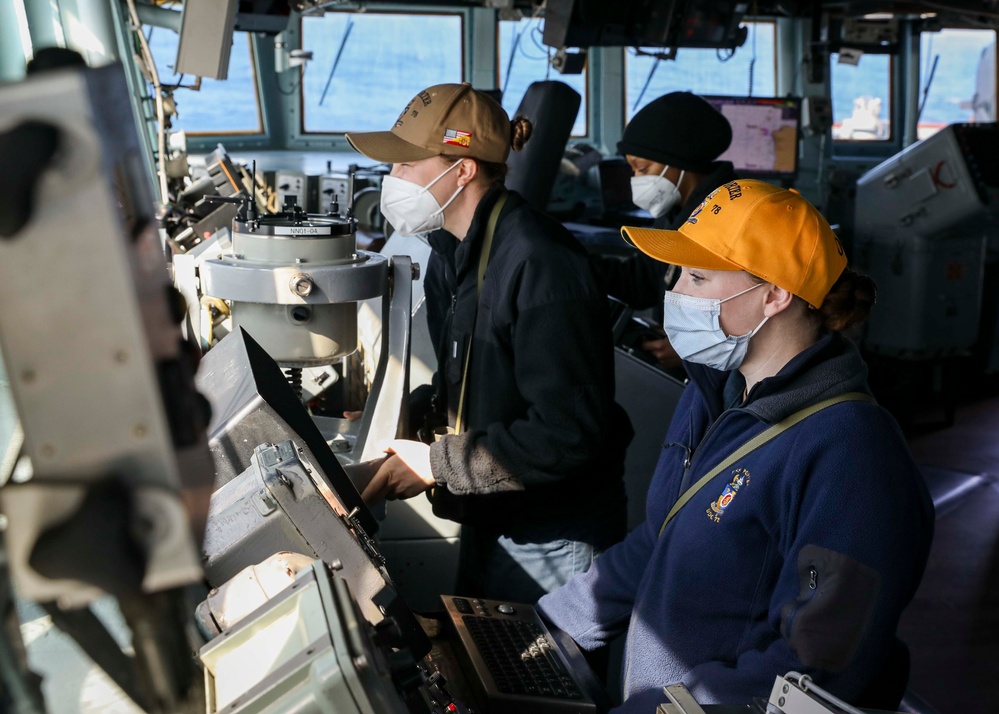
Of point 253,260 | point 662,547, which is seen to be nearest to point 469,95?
point 253,260

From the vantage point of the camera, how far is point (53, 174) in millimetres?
594

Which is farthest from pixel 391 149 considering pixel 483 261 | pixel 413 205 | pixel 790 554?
pixel 790 554

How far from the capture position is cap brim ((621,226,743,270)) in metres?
1.66

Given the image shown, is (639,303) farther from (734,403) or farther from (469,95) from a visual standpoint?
(734,403)

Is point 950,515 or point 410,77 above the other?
point 410,77

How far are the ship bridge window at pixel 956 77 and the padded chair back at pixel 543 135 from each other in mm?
5442

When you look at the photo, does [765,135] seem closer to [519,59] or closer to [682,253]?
[519,59]

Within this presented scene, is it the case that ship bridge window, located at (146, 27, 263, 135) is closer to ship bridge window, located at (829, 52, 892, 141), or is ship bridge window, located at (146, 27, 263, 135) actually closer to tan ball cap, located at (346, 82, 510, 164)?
ship bridge window, located at (829, 52, 892, 141)

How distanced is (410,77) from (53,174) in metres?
7.74

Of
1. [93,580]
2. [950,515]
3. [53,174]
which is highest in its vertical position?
[53,174]

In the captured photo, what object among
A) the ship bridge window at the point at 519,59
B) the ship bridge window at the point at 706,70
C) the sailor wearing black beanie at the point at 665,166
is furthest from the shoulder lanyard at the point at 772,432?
the ship bridge window at the point at 706,70

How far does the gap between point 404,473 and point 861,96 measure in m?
7.30

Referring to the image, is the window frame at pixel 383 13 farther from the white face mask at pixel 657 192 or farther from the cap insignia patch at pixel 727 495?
the cap insignia patch at pixel 727 495

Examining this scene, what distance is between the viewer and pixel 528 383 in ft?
6.29
